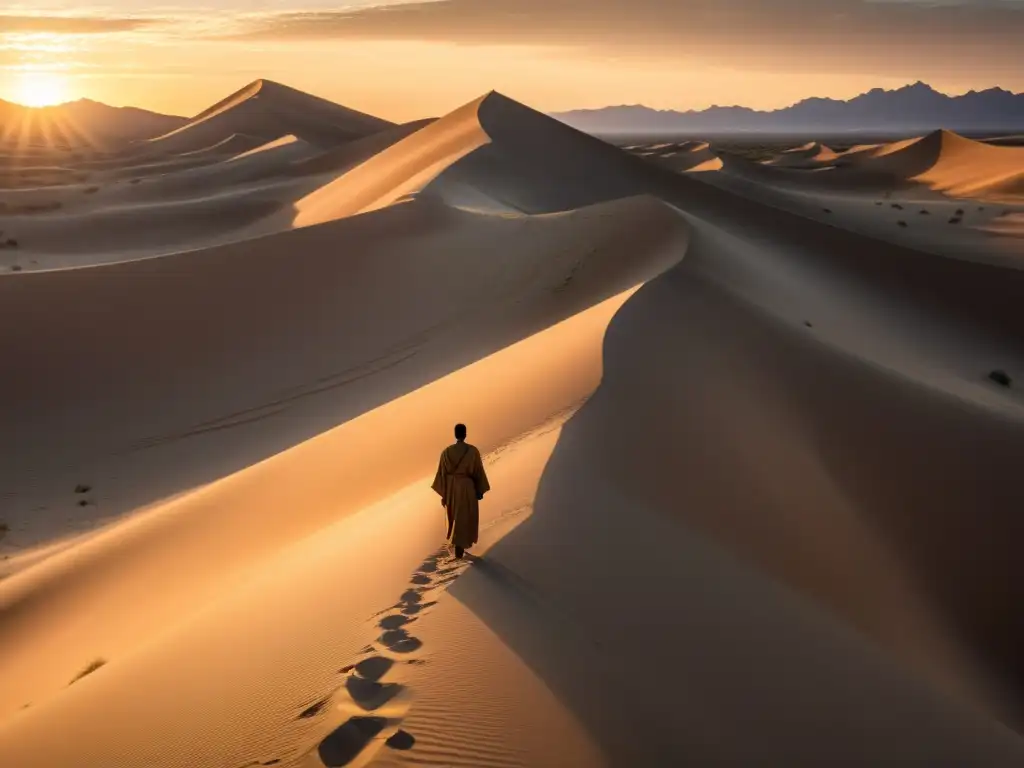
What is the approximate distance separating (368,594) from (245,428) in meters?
9.71

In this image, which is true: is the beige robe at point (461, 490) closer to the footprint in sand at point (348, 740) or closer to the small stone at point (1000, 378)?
the footprint in sand at point (348, 740)

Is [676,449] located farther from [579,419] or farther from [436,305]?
[436,305]

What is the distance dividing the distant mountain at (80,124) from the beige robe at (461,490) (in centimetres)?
10806

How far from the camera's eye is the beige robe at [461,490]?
636 cm

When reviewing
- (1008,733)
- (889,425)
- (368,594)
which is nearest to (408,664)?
(368,594)

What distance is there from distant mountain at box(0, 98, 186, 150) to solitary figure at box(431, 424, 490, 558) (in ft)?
355

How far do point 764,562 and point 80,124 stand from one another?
14732cm

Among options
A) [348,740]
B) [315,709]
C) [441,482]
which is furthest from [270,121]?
[348,740]

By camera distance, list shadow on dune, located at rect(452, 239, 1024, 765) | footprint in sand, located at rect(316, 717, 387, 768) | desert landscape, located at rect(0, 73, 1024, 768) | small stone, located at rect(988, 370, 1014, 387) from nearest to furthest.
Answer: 1. footprint in sand, located at rect(316, 717, 387, 768)
2. desert landscape, located at rect(0, 73, 1024, 768)
3. shadow on dune, located at rect(452, 239, 1024, 765)
4. small stone, located at rect(988, 370, 1014, 387)

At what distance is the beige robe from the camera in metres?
6.36

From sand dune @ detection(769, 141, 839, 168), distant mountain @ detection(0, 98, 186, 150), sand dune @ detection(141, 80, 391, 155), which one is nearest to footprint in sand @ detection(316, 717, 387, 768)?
sand dune @ detection(769, 141, 839, 168)

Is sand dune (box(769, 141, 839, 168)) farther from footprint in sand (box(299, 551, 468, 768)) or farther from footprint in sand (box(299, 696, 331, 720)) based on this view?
footprint in sand (box(299, 696, 331, 720))

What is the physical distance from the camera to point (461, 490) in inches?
254

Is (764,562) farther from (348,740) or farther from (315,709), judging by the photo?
(348,740)
